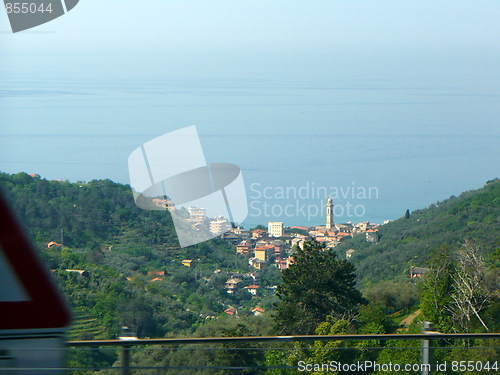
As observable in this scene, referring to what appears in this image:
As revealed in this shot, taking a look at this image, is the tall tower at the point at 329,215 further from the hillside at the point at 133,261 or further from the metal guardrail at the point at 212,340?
the metal guardrail at the point at 212,340

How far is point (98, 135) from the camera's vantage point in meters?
45.6

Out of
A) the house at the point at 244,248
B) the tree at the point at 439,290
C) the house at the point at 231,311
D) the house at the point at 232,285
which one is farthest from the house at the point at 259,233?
the house at the point at 231,311

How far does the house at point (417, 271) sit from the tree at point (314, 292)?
5302mm

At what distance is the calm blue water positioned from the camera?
3337 cm

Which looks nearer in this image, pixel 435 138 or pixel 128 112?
pixel 128 112

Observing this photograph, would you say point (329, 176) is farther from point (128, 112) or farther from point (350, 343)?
point (350, 343)

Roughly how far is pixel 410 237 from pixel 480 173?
28.2 m

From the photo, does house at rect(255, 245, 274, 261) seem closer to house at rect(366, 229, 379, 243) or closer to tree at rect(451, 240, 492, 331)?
tree at rect(451, 240, 492, 331)

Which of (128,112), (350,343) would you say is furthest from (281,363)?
(128,112)

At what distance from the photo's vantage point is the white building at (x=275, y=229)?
70.2ft

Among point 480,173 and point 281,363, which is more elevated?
point 480,173

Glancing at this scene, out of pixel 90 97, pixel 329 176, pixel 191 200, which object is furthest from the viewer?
pixel 90 97

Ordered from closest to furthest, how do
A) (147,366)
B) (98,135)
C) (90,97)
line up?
(147,366) < (98,135) < (90,97)

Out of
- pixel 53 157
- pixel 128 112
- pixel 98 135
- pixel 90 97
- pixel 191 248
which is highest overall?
pixel 90 97
